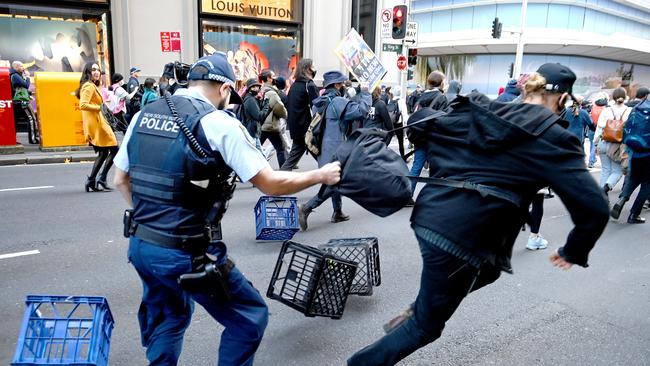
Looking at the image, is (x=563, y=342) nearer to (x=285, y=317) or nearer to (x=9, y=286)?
(x=285, y=317)

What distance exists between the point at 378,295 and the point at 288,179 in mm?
2295

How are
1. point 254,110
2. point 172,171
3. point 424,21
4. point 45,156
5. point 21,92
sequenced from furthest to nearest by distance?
point 424,21 < point 21,92 < point 45,156 < point 254,110 < point 172,171

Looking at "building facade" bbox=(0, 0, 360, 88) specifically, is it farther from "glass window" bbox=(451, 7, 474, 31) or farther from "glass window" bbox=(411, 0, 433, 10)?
"glass window" bbox=(411, 0, 433, 10)

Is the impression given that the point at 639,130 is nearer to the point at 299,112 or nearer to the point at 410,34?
the point at 299,112

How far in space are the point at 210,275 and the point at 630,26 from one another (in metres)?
61.5

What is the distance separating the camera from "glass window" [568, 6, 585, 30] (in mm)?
44812

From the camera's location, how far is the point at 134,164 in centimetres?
243

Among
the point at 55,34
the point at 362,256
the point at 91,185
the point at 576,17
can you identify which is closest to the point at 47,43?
the point at 55,34

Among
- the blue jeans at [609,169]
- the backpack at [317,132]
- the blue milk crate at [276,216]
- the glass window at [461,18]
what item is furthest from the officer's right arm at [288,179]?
the glass window at [461,18]

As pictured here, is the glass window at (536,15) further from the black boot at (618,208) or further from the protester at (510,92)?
the black boot at (618,208)

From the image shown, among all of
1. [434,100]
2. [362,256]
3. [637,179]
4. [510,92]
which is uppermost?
[510,92]

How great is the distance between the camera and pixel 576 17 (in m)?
45.1

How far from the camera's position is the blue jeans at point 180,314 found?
2.44 metres

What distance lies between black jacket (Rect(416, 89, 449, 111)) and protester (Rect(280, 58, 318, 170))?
1.82m
